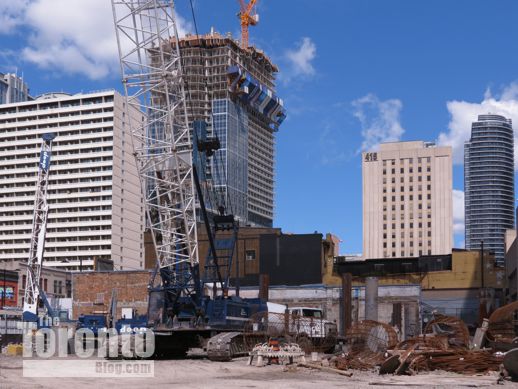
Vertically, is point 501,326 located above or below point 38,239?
A: below

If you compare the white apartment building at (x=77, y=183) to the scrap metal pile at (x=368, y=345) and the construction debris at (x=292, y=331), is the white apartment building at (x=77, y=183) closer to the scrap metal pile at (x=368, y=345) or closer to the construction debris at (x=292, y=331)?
the construction debris at (x=292, y=331)

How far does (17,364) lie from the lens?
30203 mm

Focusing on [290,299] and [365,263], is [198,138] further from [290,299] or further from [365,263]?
[365,263]

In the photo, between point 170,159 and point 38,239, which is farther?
point 38,239

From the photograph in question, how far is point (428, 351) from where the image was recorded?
28.2m

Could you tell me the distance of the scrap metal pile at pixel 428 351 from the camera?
27.4m

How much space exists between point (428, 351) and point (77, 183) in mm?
152597

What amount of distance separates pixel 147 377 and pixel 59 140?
514 ft

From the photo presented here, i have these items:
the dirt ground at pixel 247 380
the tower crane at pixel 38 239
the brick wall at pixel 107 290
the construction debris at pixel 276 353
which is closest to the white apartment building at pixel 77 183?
the brick wall at pixel 107 290

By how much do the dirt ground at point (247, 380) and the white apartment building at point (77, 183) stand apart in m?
135

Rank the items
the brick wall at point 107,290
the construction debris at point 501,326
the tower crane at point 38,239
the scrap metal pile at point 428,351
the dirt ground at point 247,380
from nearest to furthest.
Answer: the dirt ground at point 247,380 < the scrap metal pile at point 428,351 < the construction debris at point 501,326 < the tower crane at point 38,239 < the brick wall at point 107,290

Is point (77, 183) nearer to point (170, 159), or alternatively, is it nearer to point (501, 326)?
point (170, 159)

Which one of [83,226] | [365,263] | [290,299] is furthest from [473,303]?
[83,226]
